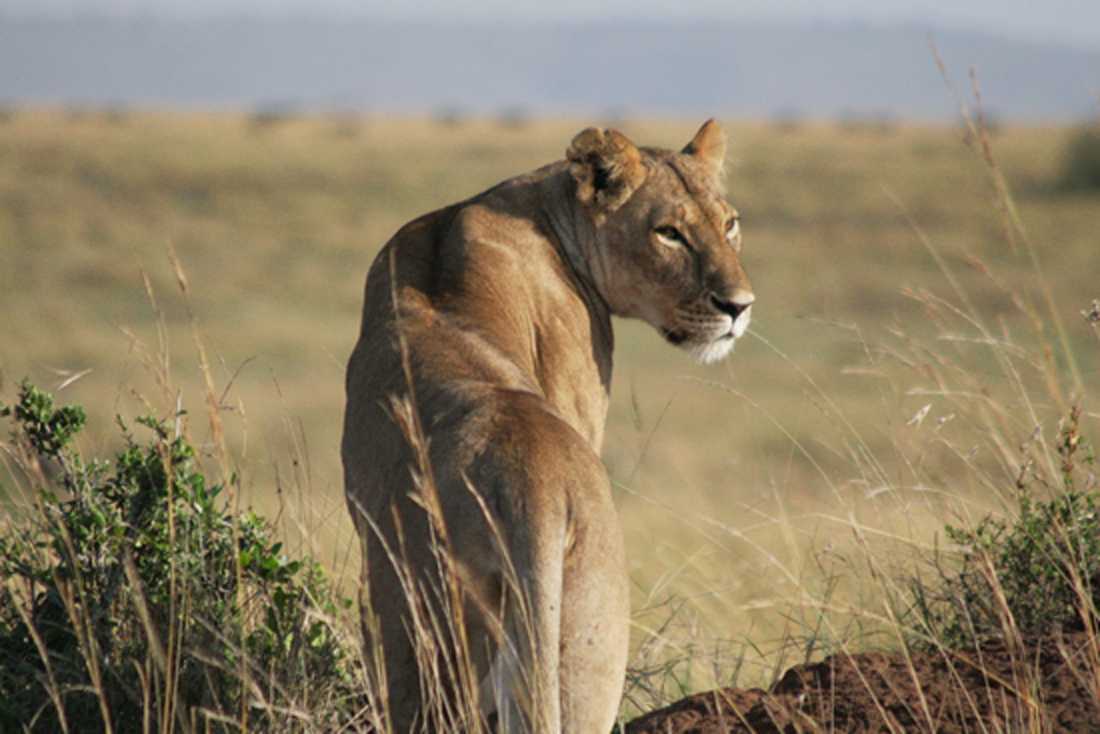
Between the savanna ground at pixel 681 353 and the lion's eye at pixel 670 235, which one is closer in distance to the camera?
the lion's eye at pixel 670 235

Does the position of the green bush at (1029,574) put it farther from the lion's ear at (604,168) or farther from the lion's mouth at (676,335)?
the lion's ear at (604,168)

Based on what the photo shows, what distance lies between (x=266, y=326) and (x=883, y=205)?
19582mm

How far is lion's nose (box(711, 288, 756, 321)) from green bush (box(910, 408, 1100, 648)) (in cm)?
99

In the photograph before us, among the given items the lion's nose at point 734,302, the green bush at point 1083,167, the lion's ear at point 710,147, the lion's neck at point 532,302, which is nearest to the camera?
the lion's neck at point 532,302

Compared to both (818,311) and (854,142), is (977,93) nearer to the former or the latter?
(818,311)

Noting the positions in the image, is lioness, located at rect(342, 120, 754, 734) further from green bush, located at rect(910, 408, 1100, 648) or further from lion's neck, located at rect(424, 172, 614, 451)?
green bush, located at rect(910, 408, 1100, 648)

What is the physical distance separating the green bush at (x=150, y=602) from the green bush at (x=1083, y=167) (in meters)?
43.3

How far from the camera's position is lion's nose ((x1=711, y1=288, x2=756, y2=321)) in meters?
5.43

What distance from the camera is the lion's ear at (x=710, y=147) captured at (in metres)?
6.14

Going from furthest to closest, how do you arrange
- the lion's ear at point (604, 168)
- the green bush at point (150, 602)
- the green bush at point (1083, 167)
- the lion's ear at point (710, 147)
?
1. the green bush at point (1083, 167)
2. the lion's ear at point (710, 147)
3. the lion's ear at point (604, 168)
4. the green bush at point (150, 602)

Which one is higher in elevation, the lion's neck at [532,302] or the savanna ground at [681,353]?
the lion's neck at [532,302]

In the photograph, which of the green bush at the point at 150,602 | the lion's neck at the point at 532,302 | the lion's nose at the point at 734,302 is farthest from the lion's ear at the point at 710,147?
the green bush at the point at 150,602

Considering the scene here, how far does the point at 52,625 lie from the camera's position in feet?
16.0

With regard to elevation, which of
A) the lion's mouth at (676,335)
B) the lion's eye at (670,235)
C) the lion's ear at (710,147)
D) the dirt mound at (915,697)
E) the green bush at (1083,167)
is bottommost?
the green bush at (1083,167)
